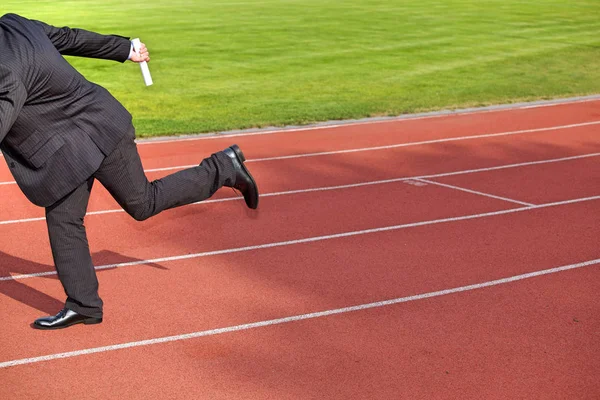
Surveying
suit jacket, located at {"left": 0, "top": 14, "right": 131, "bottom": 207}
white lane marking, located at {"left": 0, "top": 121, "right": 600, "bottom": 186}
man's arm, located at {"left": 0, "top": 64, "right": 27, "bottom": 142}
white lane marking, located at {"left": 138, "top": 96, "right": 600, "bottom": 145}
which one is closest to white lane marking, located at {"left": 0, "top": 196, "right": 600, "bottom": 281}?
suit jacket, located at {"left": 0, "top": 14, "right": 131, "bottom": 207}

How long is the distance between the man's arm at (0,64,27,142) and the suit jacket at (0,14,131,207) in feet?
0.32

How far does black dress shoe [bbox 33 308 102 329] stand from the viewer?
5332 mm

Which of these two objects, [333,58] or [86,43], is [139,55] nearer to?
[86,43]

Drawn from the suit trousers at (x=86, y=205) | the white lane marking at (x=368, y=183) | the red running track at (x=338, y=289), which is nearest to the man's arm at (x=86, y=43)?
the suit trousers at (x=86, y=205)

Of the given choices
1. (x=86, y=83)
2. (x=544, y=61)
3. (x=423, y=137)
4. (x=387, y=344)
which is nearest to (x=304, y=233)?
(x=387, y=344)

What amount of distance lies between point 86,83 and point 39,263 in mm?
2261

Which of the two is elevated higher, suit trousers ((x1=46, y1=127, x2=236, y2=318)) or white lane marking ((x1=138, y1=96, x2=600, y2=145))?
suit trousers ((x1=46, y1=127, x2=236, y2=318))

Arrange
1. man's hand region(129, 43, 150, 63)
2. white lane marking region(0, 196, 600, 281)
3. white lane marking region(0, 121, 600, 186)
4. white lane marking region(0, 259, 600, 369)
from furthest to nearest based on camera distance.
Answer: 1. white lane marking region(0, 121, 600, 186)
2. white lane marking region(0, 196, 600, 281)
3. man's hand region(129, 43, 150, 63)
4. white lane marking region(0, 259, 600, 369)

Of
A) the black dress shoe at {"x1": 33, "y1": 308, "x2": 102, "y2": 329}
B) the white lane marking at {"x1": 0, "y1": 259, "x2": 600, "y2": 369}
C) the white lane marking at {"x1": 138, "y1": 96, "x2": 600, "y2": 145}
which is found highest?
the black dress shoe at {"x1": 33, "y1": 308, "x2": 102, "y2": 329}

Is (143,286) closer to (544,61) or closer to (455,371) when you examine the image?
(455,371)

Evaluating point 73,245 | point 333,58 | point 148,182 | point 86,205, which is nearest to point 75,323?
point 73,245

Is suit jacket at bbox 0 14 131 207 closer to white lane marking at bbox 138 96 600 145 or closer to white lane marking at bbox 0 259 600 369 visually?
white lane marking at bbox 0 259 600 369

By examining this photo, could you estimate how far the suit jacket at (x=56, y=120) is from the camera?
4.64m

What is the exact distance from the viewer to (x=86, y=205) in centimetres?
525
